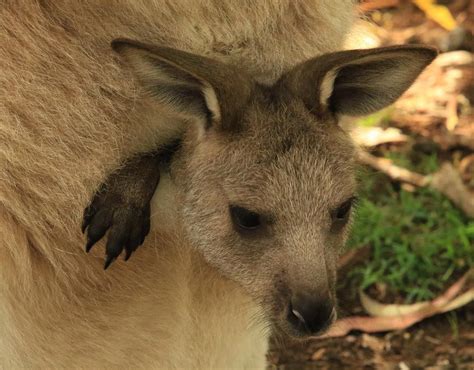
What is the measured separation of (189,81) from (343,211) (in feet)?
1.76

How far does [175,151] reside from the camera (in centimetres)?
268

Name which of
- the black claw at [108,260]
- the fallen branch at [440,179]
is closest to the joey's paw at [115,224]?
the black claw at [108,260]

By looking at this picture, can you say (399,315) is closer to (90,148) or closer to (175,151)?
(175,151)

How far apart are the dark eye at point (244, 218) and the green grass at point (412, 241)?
4.83 feet

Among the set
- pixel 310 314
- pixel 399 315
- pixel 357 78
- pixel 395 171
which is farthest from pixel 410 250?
pixel 310 314

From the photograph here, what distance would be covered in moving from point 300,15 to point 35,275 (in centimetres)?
95

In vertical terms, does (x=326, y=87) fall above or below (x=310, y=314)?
above

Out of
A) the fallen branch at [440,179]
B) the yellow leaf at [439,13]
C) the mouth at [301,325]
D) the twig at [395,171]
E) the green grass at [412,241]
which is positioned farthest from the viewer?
the yellow leaf at [439,13]

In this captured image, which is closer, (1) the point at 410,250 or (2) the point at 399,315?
(2) the point at 399,315

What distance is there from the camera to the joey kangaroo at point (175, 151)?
244 cm

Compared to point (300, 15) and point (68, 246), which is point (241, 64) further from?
point (68, 246)

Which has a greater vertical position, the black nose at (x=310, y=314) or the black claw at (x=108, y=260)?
the black claw at (x=108, y=260)

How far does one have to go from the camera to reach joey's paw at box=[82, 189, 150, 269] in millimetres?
2518

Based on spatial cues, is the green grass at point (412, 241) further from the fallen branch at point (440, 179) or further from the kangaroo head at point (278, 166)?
the kangaroo head at point (278, 166)
